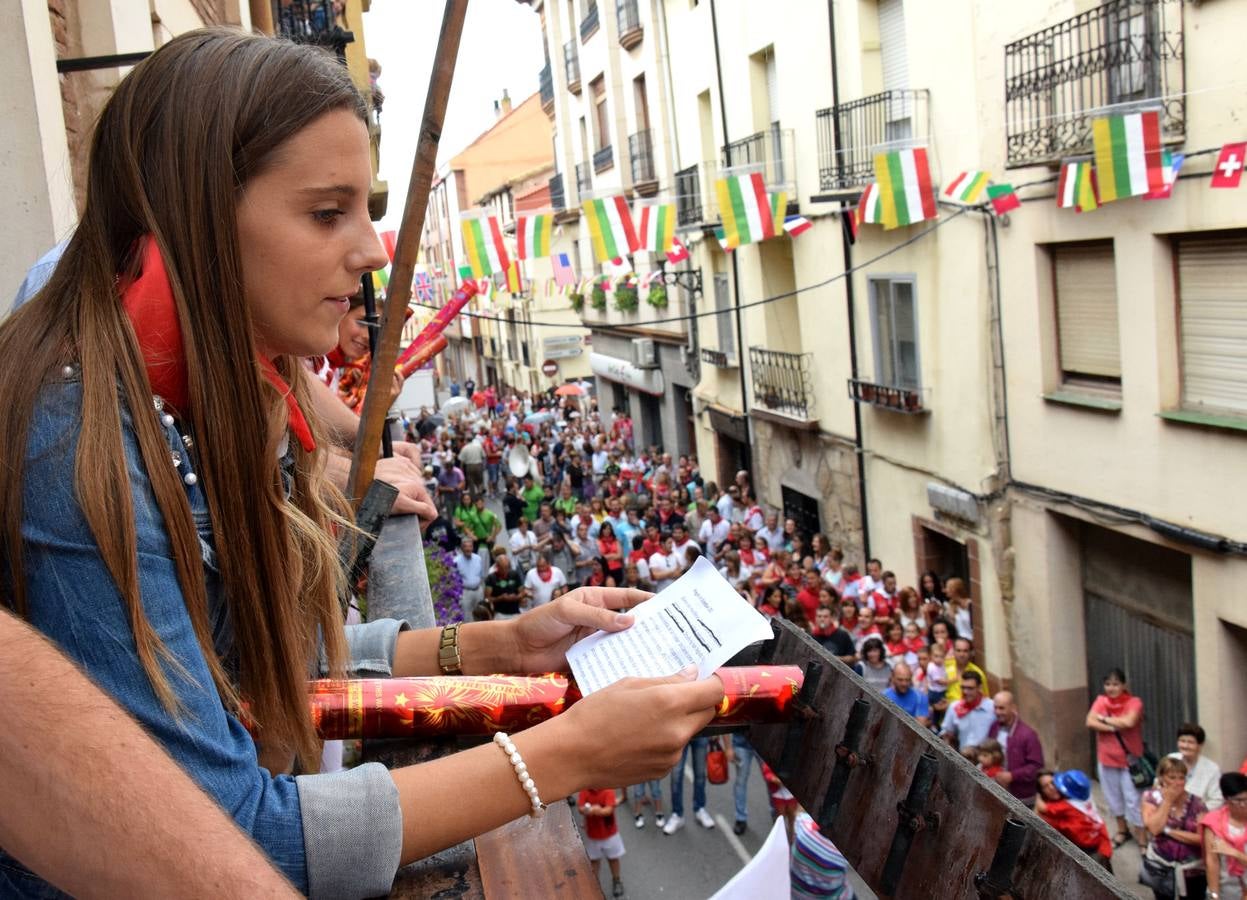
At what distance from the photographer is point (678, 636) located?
1781 millimetres

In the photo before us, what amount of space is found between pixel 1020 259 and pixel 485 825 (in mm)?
11021

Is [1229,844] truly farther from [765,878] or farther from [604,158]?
[604,158]

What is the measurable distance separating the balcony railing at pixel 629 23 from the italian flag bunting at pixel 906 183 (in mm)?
12116

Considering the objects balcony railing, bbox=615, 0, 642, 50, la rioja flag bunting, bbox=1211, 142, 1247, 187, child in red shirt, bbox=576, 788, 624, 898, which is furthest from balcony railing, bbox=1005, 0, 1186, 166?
balcony railing, bbox=615, 0, 642, 50

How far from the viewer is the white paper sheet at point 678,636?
167 cm

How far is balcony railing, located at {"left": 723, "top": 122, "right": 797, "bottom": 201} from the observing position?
1711 cm

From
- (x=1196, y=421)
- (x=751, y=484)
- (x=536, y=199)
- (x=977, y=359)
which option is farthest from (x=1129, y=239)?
(x=536, y=199)

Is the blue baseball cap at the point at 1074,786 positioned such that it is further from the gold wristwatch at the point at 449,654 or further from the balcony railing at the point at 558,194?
the balcony railing at the point at 558,194

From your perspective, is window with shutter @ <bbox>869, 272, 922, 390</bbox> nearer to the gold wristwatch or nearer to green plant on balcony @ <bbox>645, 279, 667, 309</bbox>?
green plant on balcony @ <bbox>645, 279, 667, 309</bbox>

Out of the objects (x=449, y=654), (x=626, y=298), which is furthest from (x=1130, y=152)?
(x=626, y=298)

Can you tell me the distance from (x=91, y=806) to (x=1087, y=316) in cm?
1108

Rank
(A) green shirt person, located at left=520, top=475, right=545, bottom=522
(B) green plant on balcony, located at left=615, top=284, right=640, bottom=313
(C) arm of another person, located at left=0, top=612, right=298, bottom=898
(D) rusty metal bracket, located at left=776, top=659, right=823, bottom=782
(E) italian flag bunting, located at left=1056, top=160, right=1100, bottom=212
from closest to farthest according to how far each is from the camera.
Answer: (C) arm of another person, located at left=0, top=612, right=298, bottom=898, (D) rusty metal bracket, located at left=776, top=659, right=823, bottom=782, (E) italian flag bunting, located at left=1056, top=160, right=1100, bottom=212, (A) green shirt person, located at left=520, top=475, right=545, bottom=522, (B) green plant on balcony, located at left=615, top=284, right=640, bottom=313

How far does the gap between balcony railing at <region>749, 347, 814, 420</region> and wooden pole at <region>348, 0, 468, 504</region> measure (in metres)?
14.8

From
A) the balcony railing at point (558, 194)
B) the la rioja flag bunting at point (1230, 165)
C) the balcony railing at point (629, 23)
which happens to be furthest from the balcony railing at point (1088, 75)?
the balcony railing at point (558, 194)
